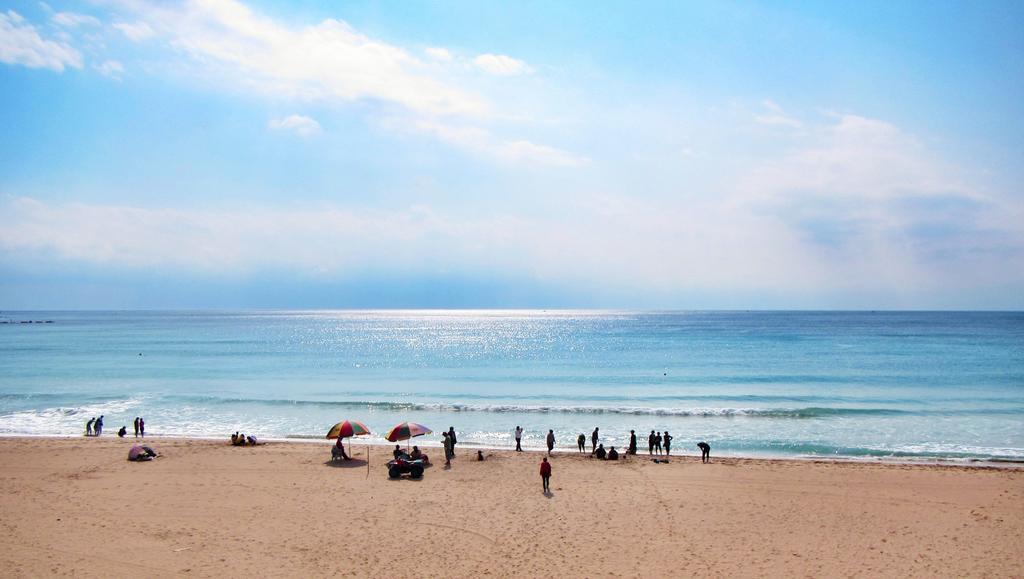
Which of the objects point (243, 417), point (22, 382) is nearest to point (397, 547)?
point (243, 417)

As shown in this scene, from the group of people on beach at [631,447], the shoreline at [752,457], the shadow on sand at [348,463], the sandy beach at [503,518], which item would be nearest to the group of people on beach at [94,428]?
the shoreline at [752,457]

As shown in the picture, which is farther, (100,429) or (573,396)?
(573,396)

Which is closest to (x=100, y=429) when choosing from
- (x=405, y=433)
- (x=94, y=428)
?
(x=94, y=428)

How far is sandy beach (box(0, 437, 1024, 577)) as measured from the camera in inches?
499

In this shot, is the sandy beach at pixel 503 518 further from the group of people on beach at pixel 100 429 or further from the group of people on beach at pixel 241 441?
the group of people on beach at pixel 100 429

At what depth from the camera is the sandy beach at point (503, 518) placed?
41.6ft

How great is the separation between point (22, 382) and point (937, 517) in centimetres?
6041

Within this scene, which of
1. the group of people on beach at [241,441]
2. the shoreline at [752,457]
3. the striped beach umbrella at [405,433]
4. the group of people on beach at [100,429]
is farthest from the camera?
the group of people on beach at [100,429]

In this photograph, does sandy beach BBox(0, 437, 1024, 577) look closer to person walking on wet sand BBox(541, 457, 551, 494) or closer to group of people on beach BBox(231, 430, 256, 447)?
person walking on wet sand BBox(541, 457, 551, 494)

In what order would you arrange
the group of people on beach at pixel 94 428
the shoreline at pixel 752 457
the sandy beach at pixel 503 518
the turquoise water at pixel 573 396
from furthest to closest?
the turquoise water at pixel 573 396, the group of people on beach at pixel 94 428, the shoreline at pixel 752 457, the sandy beach at pixel 503 518

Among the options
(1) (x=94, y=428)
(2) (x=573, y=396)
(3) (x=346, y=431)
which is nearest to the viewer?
(3) (x=346, y=431)

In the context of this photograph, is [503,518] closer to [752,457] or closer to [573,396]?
[752,457]

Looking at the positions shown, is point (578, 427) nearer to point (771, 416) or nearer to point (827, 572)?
point (771, 416)

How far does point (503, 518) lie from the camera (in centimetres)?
1563
